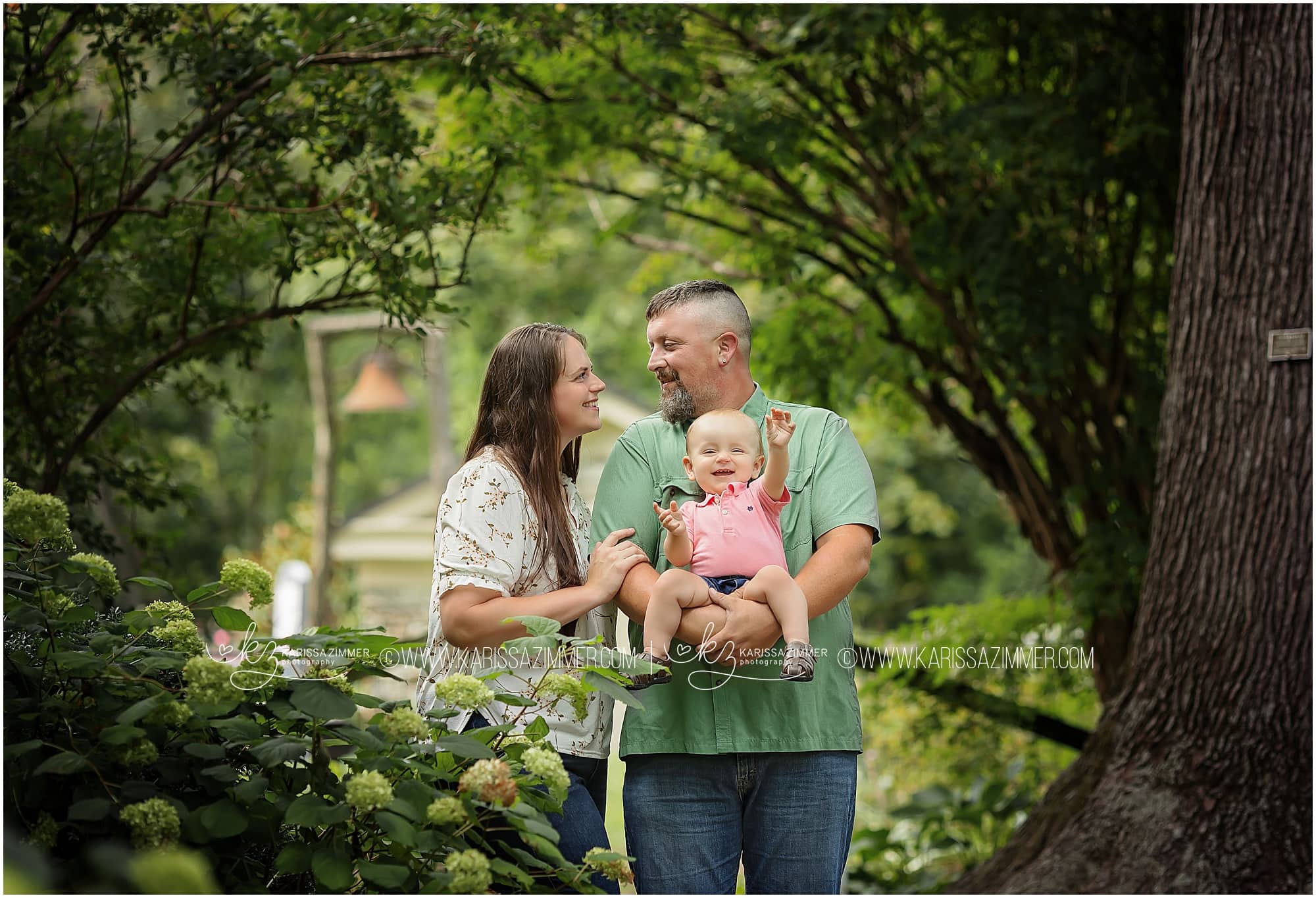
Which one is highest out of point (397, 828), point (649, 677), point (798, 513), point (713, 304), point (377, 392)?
point (377, 392)

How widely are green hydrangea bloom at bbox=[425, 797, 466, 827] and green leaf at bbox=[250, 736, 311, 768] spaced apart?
8.7 inches

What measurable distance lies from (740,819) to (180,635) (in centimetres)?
122

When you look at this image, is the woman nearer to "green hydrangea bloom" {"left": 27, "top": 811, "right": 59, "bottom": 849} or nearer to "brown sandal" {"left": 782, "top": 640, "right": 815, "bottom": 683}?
"brown sandal" {"left": 782, "top": 640, "right": 815, "bottom": 683}

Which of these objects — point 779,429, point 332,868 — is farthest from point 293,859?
point 779,429

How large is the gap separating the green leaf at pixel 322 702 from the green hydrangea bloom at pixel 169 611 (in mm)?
356

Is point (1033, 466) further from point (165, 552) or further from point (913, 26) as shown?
point (165, 552)

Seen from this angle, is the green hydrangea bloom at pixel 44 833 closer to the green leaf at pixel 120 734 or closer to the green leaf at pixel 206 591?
the green leaf at pixel 120 734

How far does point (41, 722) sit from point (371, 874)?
1.91 ft

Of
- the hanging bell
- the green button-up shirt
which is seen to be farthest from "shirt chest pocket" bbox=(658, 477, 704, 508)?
the hanging bell

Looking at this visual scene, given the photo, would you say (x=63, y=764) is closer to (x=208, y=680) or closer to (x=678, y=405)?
(x=208, y=680)

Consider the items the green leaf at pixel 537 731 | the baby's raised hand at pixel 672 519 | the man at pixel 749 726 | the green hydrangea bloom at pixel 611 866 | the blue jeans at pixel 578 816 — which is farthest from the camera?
the man at pixel 749 726

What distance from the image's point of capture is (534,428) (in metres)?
2.41

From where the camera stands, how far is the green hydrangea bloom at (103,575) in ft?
6.05

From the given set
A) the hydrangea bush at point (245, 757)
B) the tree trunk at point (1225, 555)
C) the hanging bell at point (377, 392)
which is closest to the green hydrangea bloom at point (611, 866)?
the hydrangea bush at point (245, 757)
